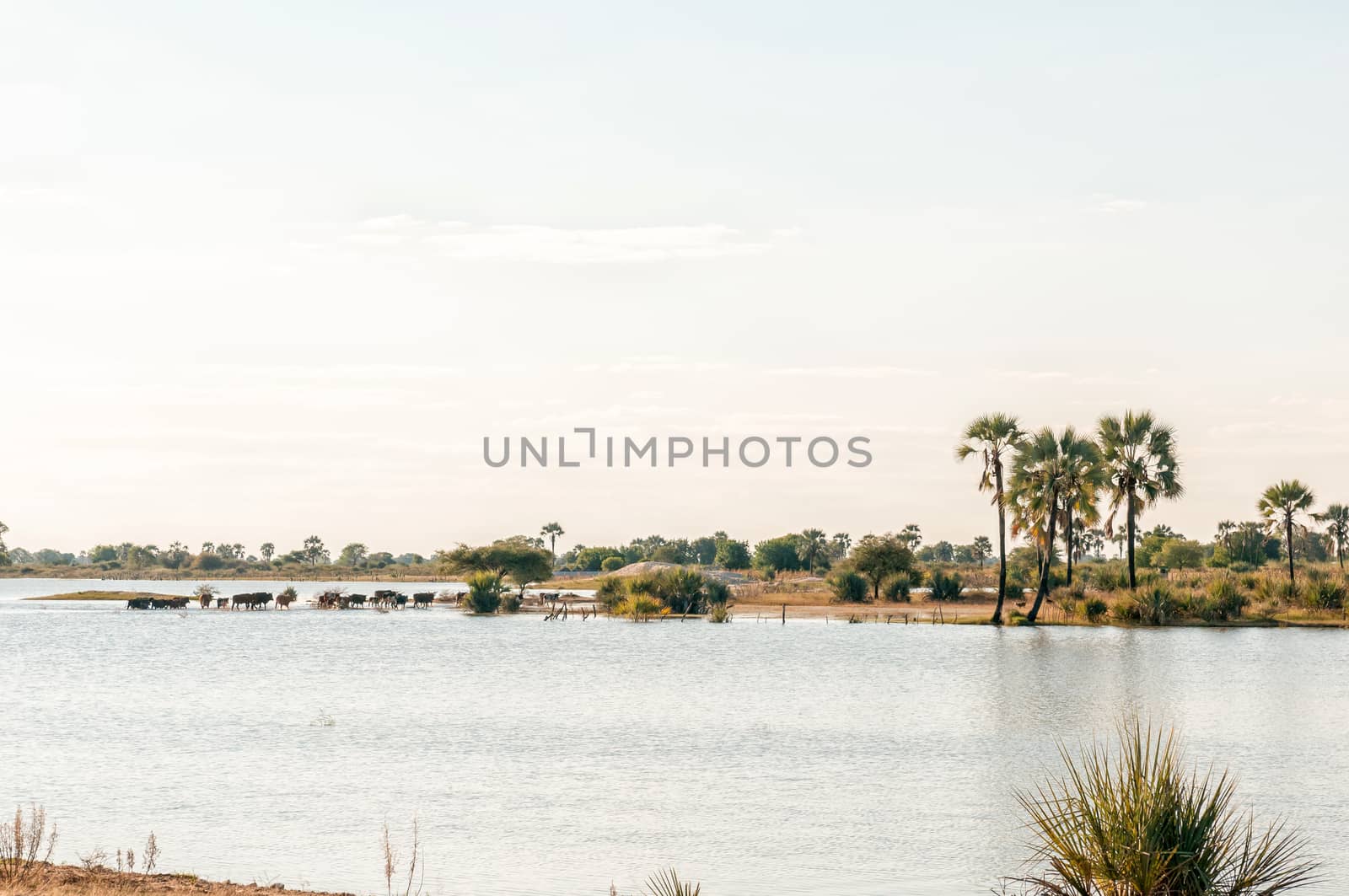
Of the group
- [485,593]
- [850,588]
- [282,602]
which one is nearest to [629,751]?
[850,588]

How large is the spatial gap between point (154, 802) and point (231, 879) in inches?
205

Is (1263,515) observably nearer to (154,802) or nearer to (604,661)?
(604,661)

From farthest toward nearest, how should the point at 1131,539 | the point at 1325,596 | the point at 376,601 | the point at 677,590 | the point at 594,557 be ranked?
the point at 594,557 → the point at 376,601 → the point at 677,590 → the point at 1131,539 → the point at 1325,596

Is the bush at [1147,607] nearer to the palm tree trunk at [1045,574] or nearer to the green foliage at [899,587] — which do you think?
the palm tree trunk at [1045,574]

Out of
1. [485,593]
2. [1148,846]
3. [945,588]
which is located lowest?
[1148,846]

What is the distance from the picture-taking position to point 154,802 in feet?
63.6

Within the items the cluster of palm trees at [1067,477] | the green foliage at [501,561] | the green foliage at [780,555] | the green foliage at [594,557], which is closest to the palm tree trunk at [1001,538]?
the cluster of palm trees at [1067,477]

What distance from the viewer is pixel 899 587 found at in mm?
84125

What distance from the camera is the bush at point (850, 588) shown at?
276 feet

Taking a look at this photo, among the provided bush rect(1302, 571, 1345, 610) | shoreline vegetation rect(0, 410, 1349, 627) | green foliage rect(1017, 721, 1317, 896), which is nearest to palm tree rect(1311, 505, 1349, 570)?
shoreline vegetation rect(0, 410, 1349, 627)

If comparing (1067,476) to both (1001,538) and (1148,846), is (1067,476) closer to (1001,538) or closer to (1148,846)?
(1001,538)

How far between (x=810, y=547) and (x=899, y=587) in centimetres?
5728

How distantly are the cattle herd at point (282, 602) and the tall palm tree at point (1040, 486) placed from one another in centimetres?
4585

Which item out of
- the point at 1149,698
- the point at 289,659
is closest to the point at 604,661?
the point at 289,659
